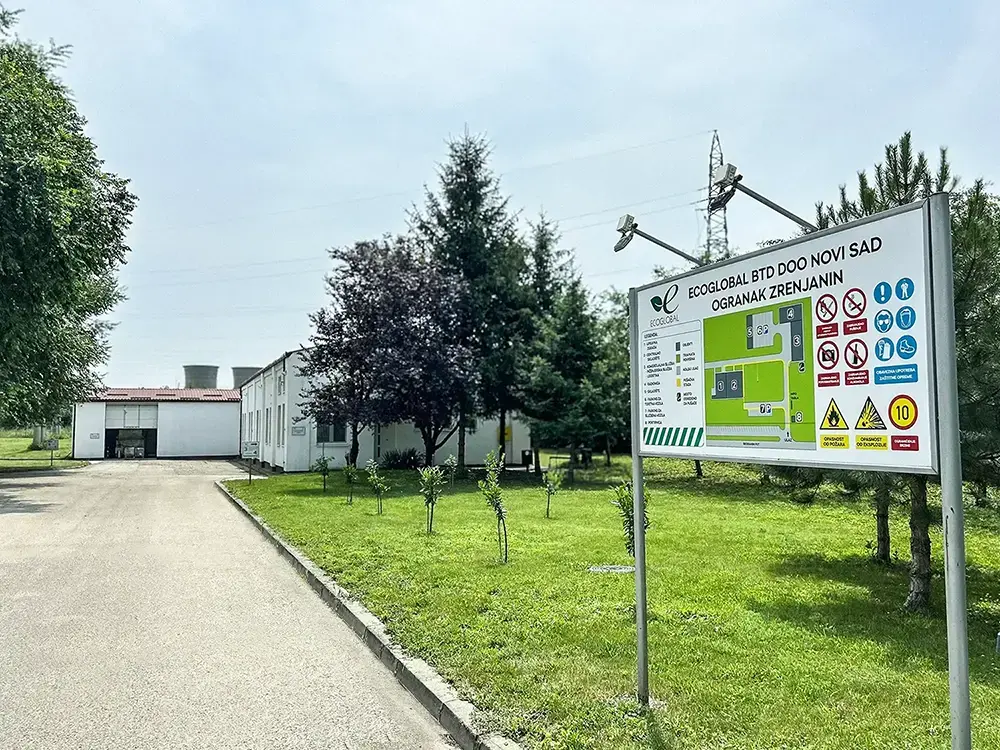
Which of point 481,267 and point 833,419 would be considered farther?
point 481,267

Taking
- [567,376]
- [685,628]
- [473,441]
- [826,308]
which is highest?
[567,376]

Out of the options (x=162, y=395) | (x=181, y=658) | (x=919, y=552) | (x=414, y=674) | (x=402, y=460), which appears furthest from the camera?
(x=162, y=395)

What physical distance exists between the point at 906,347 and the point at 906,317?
0.43ft

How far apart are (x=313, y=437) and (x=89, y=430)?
24867 millimetres

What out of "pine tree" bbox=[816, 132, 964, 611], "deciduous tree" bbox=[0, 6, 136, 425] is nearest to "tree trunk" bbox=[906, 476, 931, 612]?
"pine tree" bbox=[816, 132, 964, 611]

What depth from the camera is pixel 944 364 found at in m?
3.27

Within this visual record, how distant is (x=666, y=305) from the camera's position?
5.23m

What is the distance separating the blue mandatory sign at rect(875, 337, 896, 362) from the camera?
11.7ft

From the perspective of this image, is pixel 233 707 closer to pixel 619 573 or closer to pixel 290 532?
pixel 619 573

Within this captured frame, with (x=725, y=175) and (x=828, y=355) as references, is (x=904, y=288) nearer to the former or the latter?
(x=828, y=355)

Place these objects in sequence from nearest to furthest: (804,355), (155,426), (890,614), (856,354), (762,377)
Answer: (856,354)
(804,355)
(762,377)
(890,614)
(155,426)

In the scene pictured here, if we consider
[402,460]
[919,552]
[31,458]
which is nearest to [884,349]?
[919,552]

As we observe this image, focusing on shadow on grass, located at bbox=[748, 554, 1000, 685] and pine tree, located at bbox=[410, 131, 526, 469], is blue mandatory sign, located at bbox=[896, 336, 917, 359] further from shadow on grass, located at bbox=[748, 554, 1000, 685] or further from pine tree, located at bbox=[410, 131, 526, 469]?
pine tree, located at bbox=[410, 131, 526, 469]

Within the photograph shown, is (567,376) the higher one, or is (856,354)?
(567,376)
